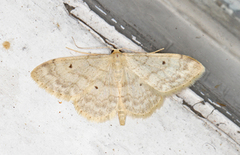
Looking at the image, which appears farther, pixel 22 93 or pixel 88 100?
pixel 22 93

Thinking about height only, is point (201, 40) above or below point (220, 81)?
above

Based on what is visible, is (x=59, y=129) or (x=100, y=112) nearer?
(x=100, y=112)

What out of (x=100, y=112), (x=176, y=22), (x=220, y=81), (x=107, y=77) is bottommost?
(x=100, y=112)

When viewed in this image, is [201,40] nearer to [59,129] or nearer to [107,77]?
[107,77]

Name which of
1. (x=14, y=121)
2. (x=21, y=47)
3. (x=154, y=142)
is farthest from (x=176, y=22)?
(x=14, y=121)

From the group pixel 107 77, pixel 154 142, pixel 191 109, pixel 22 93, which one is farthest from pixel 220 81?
pixel 22 93

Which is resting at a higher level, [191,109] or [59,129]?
[191,109]

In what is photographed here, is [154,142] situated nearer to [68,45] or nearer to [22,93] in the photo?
[68,45]

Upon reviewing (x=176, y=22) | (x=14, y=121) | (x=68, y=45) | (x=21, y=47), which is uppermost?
(x=176, y=22)
